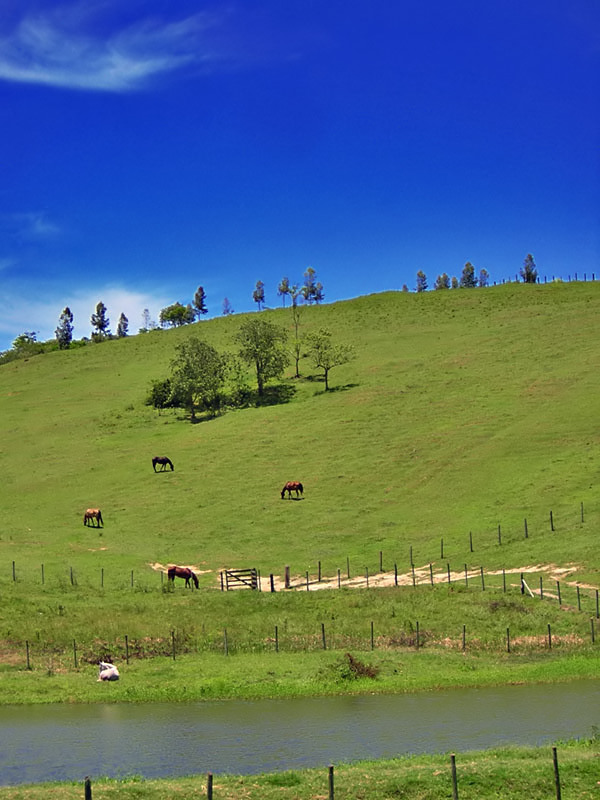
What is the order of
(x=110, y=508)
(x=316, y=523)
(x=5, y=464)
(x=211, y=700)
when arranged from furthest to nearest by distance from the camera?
(x=5, y=464) < (x=110, y=508) < (x=316, y=523) < (x=211, y=700)

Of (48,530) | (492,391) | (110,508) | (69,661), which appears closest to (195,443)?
(110,508)

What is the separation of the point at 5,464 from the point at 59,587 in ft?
148

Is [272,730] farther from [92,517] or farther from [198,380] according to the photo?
[198,380]

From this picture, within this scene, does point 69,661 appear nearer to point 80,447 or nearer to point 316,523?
point 316,523

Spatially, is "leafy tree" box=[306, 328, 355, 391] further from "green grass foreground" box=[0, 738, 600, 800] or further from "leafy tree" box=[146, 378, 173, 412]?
"green grass foreground" box=[0, 738, 600, 800]

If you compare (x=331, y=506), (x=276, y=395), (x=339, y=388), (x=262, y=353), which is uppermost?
(x=262, y=353)

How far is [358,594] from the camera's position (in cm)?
4306

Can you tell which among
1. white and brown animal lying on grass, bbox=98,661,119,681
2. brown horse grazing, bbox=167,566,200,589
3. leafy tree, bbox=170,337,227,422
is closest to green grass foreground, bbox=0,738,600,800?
white and brown animal lying on grass, bbox=98,661,119,681

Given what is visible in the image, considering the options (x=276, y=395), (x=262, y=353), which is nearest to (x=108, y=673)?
(x=276, y=395)

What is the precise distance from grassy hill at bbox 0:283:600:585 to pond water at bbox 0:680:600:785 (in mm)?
17204

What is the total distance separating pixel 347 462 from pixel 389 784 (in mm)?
59246

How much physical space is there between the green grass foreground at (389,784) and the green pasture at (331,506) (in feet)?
35.7

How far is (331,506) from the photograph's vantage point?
223 feet

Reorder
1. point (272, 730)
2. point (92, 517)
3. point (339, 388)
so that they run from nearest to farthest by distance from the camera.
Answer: point (272, 730)
point (92, 517)
point (339, 388)
